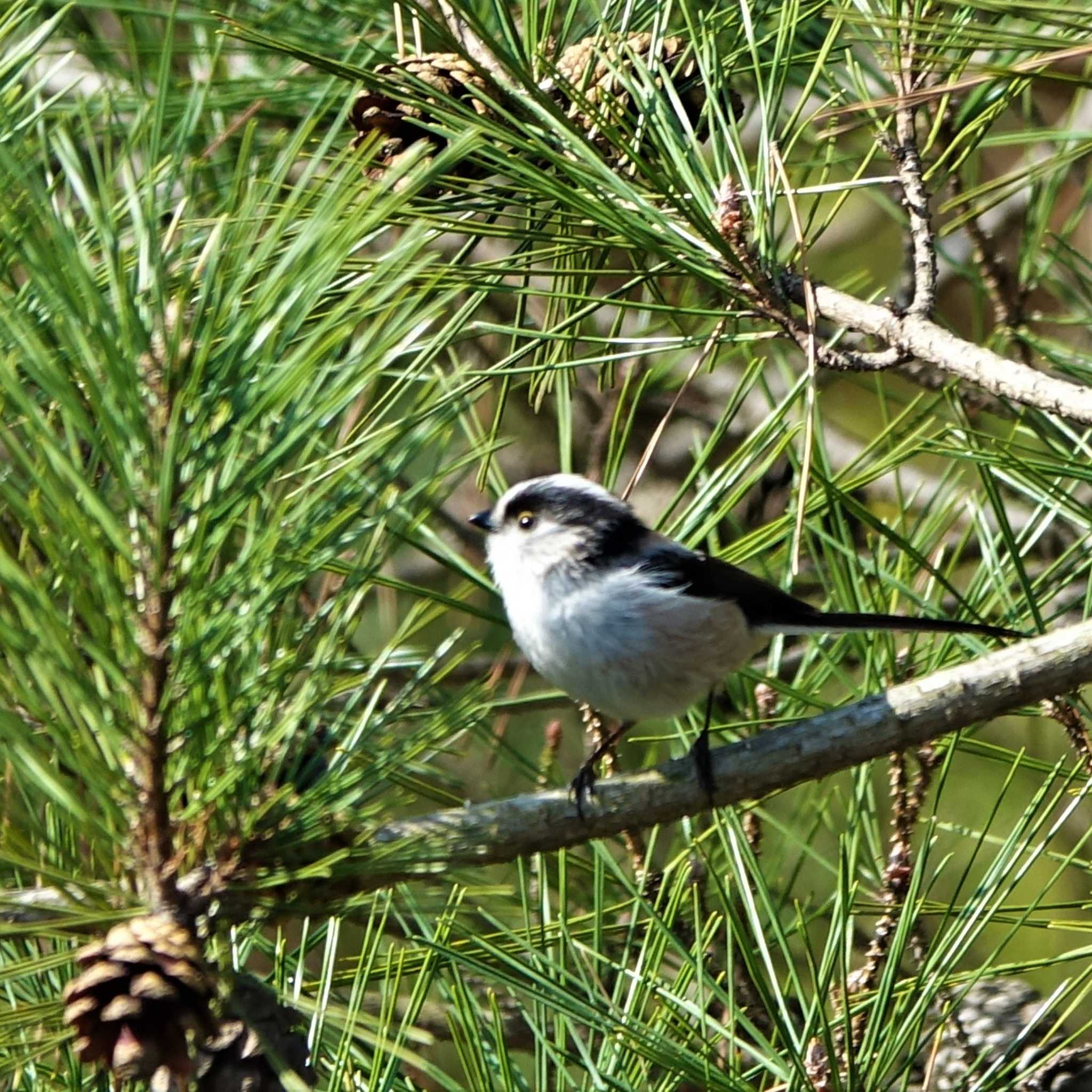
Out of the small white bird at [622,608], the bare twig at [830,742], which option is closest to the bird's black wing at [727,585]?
the small white bird at [622,608]

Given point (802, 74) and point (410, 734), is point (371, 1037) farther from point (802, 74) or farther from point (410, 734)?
point (802, 74)

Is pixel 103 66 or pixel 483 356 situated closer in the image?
pixel 103 66

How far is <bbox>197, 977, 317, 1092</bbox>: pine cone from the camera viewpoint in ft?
3.88

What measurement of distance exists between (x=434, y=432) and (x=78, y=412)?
0.30m

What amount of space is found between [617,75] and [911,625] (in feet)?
3.06

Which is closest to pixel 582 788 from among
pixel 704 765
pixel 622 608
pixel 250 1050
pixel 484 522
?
pixel 704 765

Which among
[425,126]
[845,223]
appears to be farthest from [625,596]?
[845,223]

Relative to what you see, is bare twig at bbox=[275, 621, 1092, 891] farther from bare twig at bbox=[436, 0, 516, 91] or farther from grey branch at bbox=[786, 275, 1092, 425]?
bare twig at bbox=[436, 0, 516, 91]

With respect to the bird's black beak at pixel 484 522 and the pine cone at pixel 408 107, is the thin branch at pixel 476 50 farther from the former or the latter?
the bird's black beak at pixel 484 522

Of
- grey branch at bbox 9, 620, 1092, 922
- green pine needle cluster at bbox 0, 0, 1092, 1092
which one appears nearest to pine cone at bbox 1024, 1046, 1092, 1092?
green pine needle cluster at bbox 0, 0, 1092, 1092

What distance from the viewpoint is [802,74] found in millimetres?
2834

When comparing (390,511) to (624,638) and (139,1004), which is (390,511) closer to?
(139,1004)

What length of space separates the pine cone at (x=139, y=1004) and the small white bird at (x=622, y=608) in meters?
1.18

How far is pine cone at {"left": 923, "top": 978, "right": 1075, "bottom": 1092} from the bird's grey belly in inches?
26.2
